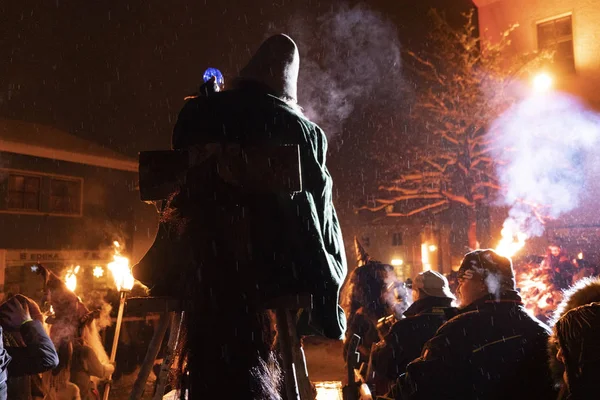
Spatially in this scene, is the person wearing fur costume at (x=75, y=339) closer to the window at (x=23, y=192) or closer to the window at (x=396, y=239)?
the window at (x=23, y=192)

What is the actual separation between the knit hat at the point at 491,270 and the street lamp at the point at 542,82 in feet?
55.4

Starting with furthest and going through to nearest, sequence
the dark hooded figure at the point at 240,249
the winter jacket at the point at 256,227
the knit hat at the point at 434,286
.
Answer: the knit hat at the point at 434,286, the winter jacket at the point at 256,227, the dark hooded figure at the point at 240,249

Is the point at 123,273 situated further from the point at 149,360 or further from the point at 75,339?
the point at 149,360

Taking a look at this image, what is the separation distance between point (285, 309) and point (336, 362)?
13683 mm

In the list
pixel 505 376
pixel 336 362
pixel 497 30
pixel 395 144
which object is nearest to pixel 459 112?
pixel 395 144

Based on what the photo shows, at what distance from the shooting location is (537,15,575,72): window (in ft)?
60.8

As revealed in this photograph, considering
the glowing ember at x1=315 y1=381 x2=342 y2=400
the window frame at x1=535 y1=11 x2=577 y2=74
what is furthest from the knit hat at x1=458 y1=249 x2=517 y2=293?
the window frame at x1=535 y1=11 x2=577 y2=74

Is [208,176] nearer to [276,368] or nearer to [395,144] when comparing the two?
[276,368]

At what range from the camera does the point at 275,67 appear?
3.28m

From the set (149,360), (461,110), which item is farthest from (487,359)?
(461,110)

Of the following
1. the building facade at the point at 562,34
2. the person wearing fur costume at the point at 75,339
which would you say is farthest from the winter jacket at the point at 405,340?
the building facade at the point at 562,34

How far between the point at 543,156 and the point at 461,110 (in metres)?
3.49

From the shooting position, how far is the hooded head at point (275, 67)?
10.7ft

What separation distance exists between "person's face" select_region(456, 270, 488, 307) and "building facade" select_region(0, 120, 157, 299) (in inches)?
635
